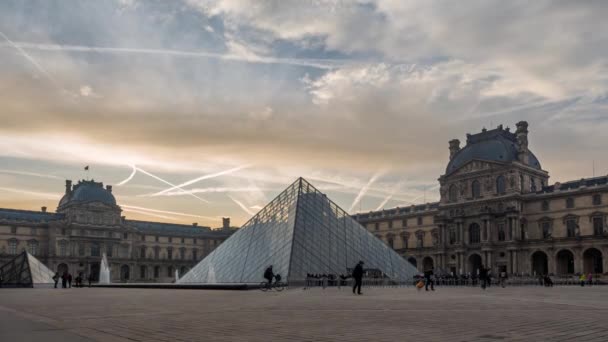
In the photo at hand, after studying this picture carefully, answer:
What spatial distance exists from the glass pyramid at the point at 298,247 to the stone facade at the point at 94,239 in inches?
2154

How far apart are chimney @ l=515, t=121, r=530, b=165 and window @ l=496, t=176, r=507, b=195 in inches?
123

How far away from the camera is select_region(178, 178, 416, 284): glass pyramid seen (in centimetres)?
3155

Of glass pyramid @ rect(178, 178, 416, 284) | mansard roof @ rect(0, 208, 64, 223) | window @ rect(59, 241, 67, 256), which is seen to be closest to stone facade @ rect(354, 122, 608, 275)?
glass pyramid @ rect(178, 178, 416, 284)

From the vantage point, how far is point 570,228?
204 feet

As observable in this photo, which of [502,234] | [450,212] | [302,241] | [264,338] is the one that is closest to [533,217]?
[502,234]

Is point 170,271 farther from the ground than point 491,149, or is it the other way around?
point 491,149

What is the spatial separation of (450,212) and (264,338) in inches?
2658

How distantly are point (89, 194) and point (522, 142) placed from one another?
62426 mm

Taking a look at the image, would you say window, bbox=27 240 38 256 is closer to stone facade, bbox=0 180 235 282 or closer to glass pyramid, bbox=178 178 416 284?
stone facade, bbox=0 180 235 282

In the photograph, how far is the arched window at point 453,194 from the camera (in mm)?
71500

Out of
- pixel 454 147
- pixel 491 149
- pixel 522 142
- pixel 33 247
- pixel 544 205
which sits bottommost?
pixel 33 247

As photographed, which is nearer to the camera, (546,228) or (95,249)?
(546,228)

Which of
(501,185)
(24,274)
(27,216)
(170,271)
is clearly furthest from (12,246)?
(501,185)

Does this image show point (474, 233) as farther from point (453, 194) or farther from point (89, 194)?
point (89, 194)
